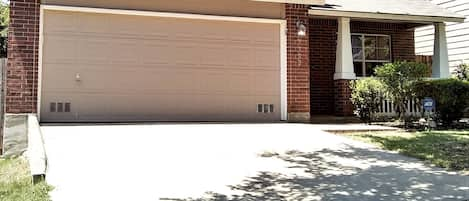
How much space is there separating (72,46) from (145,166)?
488cm

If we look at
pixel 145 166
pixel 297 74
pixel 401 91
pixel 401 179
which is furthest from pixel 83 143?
pixel 401 91

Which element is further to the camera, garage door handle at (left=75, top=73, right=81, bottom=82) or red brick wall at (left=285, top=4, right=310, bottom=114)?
red brick wall at (left=285, top=4, right=310, bottom=114)

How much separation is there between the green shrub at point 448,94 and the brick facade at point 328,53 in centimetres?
245

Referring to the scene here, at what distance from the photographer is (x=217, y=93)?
10789 mm

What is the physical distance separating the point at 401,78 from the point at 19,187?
8.49m

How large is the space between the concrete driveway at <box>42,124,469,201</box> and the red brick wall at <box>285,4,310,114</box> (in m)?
2.56

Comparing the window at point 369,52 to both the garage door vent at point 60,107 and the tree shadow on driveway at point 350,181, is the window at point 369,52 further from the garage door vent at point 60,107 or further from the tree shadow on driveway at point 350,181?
the garage door vent at point 60,107

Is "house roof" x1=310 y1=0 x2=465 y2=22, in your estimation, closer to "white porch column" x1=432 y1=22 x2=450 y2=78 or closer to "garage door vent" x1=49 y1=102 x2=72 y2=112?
"white porch column" x1=432 y1=22 x2=450 y2=78

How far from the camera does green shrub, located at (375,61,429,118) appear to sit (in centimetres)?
1065

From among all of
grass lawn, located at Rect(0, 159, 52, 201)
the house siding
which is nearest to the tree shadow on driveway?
grass lawn, located at Rect(0, 159, 52, 201)

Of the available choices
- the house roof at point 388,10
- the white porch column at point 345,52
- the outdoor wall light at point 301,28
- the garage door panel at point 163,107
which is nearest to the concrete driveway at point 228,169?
the garage door panel at point 163,107

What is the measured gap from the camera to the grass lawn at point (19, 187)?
480 centimetres

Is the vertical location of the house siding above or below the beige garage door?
above

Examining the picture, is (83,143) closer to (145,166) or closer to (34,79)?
(145,166)
